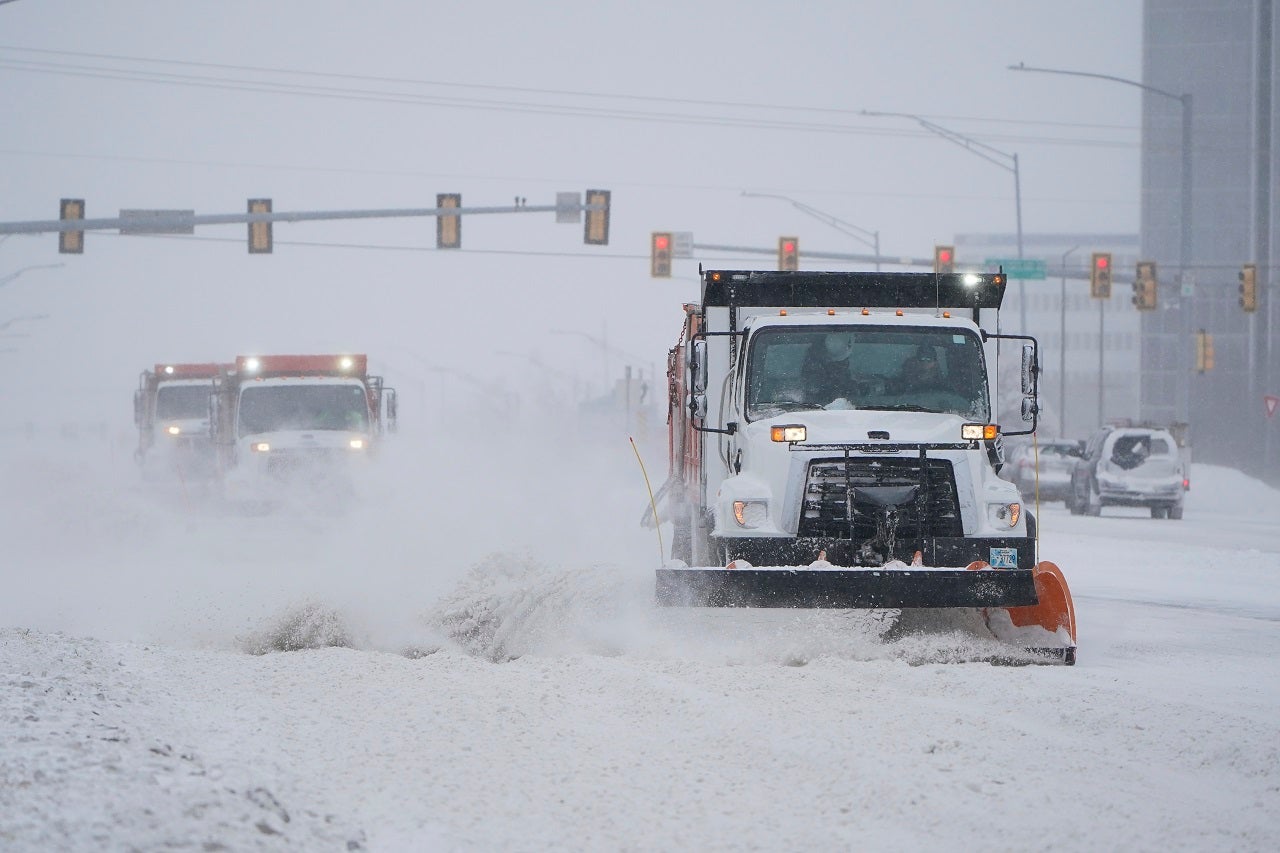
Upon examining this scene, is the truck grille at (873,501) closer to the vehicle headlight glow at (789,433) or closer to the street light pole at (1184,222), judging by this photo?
the vehicle headlight glow at (789,433)

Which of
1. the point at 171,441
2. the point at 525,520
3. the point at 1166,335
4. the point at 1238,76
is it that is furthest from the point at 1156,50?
the point at 525,520

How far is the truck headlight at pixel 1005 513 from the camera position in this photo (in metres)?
10.7

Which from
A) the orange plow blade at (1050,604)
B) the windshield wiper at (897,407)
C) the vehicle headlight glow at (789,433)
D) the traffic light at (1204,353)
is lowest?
the orange plow blade at (1050,604)

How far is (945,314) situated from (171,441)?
24.8m

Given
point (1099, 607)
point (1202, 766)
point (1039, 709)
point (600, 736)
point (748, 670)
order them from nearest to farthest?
point (1202, 766) → point (600, 736) → point (1039, 709) → point (748, 670) → point (1099, 607)

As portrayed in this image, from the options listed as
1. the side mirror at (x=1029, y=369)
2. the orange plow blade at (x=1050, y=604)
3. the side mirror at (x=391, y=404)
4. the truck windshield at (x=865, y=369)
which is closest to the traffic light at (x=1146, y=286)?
the side mirror at (x=391, y=404)

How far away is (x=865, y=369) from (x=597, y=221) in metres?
19.8

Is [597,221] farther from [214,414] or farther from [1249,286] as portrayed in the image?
[1249,286]

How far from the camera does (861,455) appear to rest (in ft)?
34.5

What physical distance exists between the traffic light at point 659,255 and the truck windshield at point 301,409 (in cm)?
1275

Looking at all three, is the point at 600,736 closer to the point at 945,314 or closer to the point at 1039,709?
the point at 1039,709

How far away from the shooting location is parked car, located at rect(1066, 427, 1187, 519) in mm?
31922

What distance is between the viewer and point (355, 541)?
19844 millimetres

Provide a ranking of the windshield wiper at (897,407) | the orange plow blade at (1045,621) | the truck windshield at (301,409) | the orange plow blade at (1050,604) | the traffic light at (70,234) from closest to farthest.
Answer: the orange plow blade at (1045,621) < the orange plow blade at (1050,604) < the windshield wiper at (897,407) < the truck windshield at (301,409) < the traffic light at (70,234)
